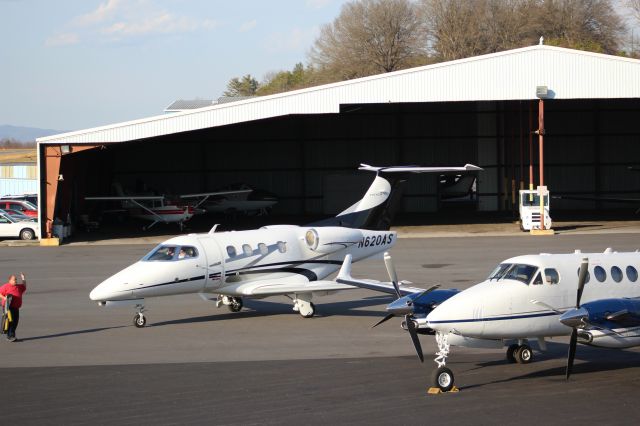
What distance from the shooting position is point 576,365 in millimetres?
17266

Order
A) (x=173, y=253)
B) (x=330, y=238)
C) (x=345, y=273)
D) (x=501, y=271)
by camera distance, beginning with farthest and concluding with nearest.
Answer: (x=330, y=238) < (x=173, y=253) < (x=345, y=273) < (x=501, y=271)

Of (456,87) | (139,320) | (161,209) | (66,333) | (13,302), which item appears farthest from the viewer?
(161,209)

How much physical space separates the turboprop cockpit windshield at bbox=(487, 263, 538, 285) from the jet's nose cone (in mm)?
1409

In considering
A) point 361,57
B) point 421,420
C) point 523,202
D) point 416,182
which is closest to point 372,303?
point 421,420

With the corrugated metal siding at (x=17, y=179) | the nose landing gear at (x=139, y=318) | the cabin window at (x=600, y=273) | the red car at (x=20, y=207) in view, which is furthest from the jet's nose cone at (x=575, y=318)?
the corrugated metal siding at (x=17, y=179)

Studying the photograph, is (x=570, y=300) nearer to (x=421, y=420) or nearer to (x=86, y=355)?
(x=421, y=420)

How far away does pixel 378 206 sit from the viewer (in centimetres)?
2725

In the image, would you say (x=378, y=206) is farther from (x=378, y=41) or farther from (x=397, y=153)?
(x=378, y=41)

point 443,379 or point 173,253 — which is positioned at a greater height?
point 173,253

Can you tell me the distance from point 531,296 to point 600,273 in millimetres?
1709

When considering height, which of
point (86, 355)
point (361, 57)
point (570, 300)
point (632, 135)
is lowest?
point (86, 355)

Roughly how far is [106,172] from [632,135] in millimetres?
36484

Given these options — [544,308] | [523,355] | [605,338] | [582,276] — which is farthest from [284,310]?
[605,338]

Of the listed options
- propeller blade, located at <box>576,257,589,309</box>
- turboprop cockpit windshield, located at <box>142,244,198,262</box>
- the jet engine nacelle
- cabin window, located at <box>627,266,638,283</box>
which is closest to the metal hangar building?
turboprop cockpit windshield, located at <box>142,244,198,262</box>
